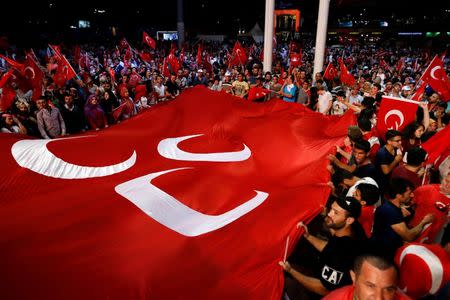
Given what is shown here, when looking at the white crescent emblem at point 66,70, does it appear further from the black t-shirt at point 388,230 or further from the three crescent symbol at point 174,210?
the black t-shirt at point 388,230

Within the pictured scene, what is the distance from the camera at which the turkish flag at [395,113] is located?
5094 mm

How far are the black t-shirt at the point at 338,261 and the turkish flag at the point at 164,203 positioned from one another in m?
0.36

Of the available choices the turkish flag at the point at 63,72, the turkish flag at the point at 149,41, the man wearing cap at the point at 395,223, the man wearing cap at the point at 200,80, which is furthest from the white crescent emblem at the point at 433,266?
the turkish flag at the point at 149,41

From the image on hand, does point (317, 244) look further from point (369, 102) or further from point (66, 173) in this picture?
point (369, 102)

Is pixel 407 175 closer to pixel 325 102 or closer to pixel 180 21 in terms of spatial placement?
pixel 325 102

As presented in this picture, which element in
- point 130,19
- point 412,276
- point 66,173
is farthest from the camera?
point 130,19

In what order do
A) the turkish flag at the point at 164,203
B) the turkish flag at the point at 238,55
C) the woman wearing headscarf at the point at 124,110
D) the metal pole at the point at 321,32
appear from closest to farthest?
the turkish flag at the point at 164,203 < the woman wearing headscarf at the point at 124,110 < the metal pole at the point at 321,32 < the turkish flag at the point at 238,55

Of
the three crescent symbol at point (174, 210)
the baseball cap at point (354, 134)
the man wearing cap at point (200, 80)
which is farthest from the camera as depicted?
the man wearing cap at point (200, 80)

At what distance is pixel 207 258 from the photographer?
2.86m

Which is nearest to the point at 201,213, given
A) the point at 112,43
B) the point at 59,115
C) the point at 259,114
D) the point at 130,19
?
the point at 259,114

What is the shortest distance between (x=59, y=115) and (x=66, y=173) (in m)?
3.20

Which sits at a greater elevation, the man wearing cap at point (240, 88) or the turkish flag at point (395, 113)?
the turkish flag at point (395, 113)

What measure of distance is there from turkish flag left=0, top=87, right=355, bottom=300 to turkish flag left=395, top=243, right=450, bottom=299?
89cm

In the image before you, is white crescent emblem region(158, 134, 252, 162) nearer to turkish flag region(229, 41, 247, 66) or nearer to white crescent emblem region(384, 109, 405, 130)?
white crescent emblem region(384, 109, 405, 130)
